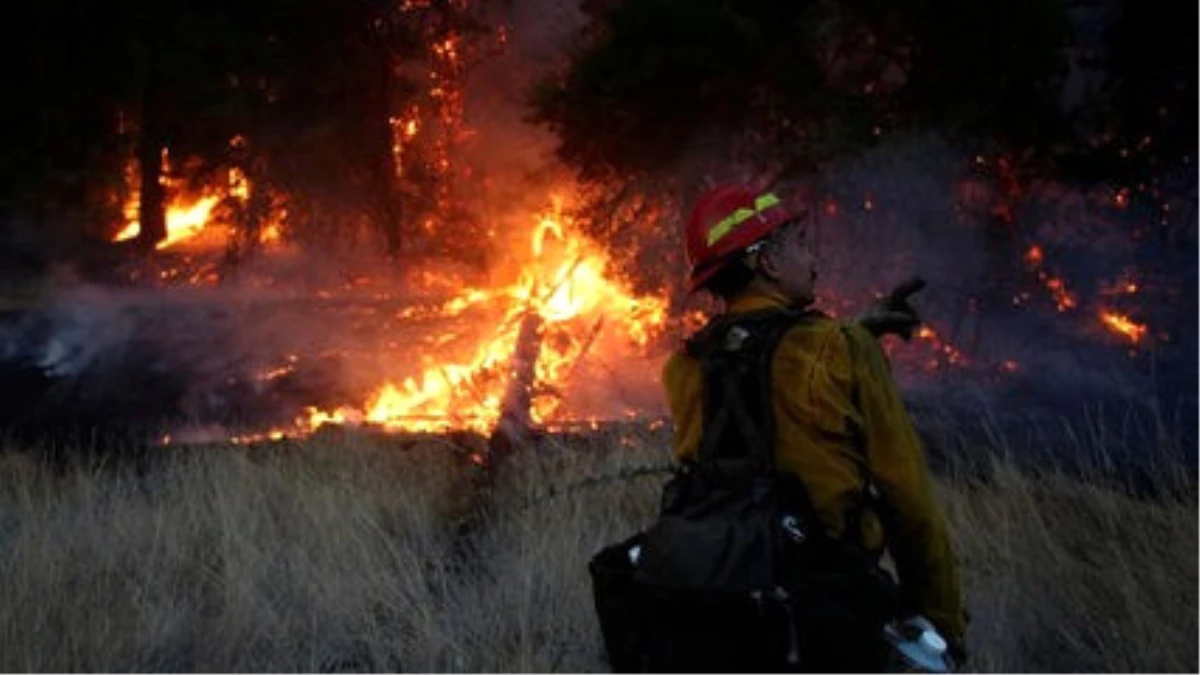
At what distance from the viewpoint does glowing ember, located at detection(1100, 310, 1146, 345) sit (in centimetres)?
995

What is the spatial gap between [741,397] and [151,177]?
1391cm

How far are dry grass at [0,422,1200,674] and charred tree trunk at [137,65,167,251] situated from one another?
833cm

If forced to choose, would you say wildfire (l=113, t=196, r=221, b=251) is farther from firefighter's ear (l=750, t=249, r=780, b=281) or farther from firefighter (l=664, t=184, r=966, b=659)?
firefighter (l=664, t=184, r=966, b=659)

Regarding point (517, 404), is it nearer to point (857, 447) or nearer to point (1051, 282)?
point (857, 447)

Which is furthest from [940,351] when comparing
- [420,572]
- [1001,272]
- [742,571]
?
[742,571]

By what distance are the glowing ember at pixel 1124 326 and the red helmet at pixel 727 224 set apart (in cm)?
809

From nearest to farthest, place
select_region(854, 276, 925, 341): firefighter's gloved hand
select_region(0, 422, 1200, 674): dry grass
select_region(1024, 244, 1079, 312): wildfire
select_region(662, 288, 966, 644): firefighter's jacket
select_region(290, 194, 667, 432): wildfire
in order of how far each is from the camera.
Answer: select_region(662, 288, 966, 644): firefighter's jacket < select_region(854, 276, 925, 341): firefighter's gloved hand < select_region(0, 422, 1200, 674): dry grass < select_region(290, 194, 667, 432): wildfire < select_region(1024, 244, 1079, 312): wildfire

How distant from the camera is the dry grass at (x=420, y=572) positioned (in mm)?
4621

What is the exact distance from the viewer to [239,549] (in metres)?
5.79

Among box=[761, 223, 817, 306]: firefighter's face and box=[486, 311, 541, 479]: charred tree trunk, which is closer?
box=[761, 223, 817, 306]: firefighter's face

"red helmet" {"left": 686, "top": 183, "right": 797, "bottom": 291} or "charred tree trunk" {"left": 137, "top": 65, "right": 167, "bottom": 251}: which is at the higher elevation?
"charred tree trunk" {"left": 137, "top": 65, "right": 167, "bottom": 251}

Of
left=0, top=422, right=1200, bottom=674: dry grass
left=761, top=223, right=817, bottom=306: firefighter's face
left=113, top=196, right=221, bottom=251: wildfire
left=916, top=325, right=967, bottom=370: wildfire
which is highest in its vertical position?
left=113, top=196, right=221, bottom=251: wildfire

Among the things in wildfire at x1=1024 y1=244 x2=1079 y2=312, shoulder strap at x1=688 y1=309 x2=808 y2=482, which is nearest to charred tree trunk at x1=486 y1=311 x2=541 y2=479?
shoulder strap at x1=688 y1=309 x2=808 y2=482

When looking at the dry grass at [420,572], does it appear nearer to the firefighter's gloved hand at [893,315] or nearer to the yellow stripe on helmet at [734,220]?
the firefighter's gloved hand at [893,315]
